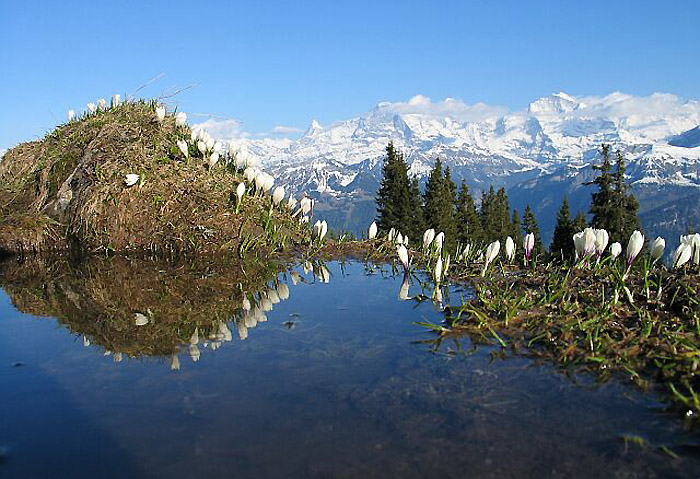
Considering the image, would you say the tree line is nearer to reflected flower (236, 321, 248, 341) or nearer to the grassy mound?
the grassy mound

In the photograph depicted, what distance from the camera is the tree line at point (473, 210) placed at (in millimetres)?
59625

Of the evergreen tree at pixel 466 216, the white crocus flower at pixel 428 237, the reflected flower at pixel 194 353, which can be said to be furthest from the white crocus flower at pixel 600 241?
the evergreen tree at pixel 466 216

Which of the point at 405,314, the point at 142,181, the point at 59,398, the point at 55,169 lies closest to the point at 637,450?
the point at 405,314

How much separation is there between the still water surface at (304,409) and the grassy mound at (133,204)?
14.2ft

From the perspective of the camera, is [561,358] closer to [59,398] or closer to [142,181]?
[59,398]

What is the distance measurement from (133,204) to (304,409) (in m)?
7.56

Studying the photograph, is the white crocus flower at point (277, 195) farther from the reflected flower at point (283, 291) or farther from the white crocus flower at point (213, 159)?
the reflected flower at point (283, 291)

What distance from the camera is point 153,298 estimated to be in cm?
634

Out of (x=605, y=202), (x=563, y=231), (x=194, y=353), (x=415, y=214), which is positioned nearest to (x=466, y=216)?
(x=415, y=214)

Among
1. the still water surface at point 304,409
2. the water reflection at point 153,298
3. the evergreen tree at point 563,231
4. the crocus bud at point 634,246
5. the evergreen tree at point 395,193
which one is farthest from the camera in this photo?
the evergreen tree at point 395,193

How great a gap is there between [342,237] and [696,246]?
A: 6124 millimetres

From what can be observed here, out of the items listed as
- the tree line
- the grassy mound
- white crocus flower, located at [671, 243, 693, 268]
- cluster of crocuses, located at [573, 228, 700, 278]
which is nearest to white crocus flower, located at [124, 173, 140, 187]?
the grassy mound

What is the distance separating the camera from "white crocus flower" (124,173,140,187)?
32.0 ft

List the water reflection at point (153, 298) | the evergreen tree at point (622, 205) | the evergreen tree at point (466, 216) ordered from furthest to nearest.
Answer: the evergreen tree at point (466, 216) → the evergreen tree at point (622, 205) → the water reflection at point (153, 298)
